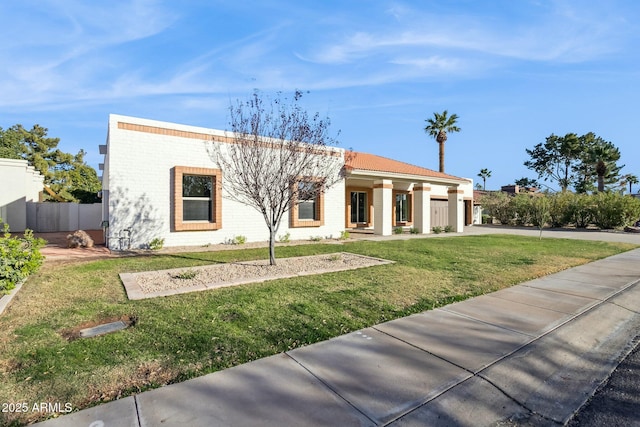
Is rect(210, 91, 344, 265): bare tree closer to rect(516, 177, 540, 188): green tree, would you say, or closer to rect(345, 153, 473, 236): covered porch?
rect(345, 153, 473, 236): covered porch

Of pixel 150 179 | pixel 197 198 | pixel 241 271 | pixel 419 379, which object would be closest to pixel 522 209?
pixel 197 198

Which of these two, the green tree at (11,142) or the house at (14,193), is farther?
the green tree at (11,142)

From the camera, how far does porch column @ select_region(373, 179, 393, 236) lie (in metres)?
17.5

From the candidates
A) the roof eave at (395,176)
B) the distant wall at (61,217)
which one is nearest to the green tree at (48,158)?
the distant wall at (61,217)

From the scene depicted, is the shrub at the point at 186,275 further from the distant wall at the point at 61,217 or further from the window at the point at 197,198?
the distant wall at the point at 61,217

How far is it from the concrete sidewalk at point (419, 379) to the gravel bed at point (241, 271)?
134 inches

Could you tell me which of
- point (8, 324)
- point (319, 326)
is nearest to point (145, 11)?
point (8, 324)

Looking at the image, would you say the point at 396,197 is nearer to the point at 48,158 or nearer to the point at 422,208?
the point at 422,208

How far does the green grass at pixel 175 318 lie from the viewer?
300 cm

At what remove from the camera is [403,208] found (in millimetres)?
23703

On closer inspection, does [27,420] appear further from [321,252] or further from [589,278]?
[589,278]

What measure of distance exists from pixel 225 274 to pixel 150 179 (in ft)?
20.5

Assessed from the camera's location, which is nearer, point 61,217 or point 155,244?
point 155,244

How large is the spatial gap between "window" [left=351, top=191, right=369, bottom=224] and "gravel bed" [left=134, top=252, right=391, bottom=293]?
11.9 meters
